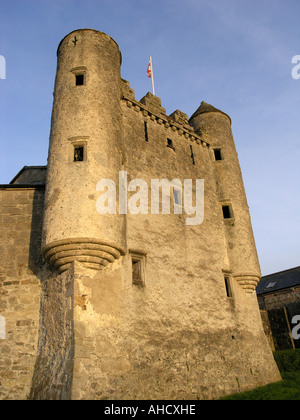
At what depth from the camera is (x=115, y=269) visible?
1048cm

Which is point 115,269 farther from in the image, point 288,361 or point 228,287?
point 288,361

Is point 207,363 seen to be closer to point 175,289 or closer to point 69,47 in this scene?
point 175,289

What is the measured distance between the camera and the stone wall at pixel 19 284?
9.73 m

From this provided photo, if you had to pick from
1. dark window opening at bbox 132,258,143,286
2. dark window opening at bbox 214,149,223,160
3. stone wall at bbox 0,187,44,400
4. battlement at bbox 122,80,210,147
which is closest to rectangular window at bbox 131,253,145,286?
dark window opening at bbox 132,258,143,286

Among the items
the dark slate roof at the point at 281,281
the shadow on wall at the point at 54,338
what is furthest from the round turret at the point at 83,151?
the dark slate roof at the point at 281,281

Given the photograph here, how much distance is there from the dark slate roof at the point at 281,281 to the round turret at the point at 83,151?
66.0 feet

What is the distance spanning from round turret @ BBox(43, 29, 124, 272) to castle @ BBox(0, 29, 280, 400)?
0.04 m

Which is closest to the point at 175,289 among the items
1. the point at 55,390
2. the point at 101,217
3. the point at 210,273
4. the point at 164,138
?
the point at 210,273

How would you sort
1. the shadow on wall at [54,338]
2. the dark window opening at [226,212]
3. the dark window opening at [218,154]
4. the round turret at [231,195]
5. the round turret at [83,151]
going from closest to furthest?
the shadow on wall at [54,338]
the round turret at [83,151]
the round turret at [231,195]
the dark window opening at [226,212]
the dark window opening at [218,154]

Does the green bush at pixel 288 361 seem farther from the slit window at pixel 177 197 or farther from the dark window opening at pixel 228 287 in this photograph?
the slit window at pixel 177 197

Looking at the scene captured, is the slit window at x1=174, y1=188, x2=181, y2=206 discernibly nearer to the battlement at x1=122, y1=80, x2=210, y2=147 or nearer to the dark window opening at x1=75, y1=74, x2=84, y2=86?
the battlement at x1=122, y1=80, x2=210, y2=147

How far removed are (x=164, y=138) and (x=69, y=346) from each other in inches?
380

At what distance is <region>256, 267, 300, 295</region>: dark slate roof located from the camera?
2687cm

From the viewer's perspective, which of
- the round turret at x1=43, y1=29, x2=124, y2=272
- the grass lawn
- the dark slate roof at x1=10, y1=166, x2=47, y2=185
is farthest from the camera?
the dark slate roof at x1=10, y1=166, x2=47, y2=185
